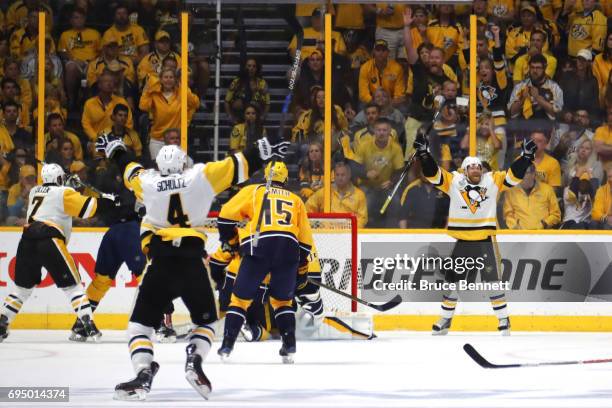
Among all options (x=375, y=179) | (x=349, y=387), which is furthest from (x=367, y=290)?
(x=349, y=387)

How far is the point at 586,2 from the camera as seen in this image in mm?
10008

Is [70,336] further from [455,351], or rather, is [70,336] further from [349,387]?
[349,387]

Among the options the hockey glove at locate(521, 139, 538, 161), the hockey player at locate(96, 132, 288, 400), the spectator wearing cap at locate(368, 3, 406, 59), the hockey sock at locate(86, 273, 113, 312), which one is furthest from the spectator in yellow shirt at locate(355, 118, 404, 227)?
the hockey player at locate(96, 132, 288, 400)

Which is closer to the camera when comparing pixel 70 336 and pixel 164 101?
pixel 70 336

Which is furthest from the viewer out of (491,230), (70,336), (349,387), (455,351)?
(491,230)

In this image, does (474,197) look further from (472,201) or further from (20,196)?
(20,196)

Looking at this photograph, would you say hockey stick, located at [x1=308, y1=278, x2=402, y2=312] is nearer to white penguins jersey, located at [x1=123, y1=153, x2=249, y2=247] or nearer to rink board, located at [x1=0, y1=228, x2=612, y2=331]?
rink board, located at [x1=0, y1=228, x2=612, y2=331]

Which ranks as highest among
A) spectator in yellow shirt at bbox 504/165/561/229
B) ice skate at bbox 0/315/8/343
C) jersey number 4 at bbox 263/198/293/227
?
jersey number 4 at bbox 263/198/293/227

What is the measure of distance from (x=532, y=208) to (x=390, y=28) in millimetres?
1788

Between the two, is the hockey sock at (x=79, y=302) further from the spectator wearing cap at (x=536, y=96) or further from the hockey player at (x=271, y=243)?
the spectator wearing cap at (x=536, y=96)

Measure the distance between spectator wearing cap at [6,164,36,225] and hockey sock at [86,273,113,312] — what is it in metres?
1.15

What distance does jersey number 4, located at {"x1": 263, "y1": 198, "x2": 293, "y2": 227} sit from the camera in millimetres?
7245

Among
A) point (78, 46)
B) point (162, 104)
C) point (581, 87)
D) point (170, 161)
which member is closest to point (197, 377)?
point (170, 161)

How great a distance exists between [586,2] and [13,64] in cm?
453
